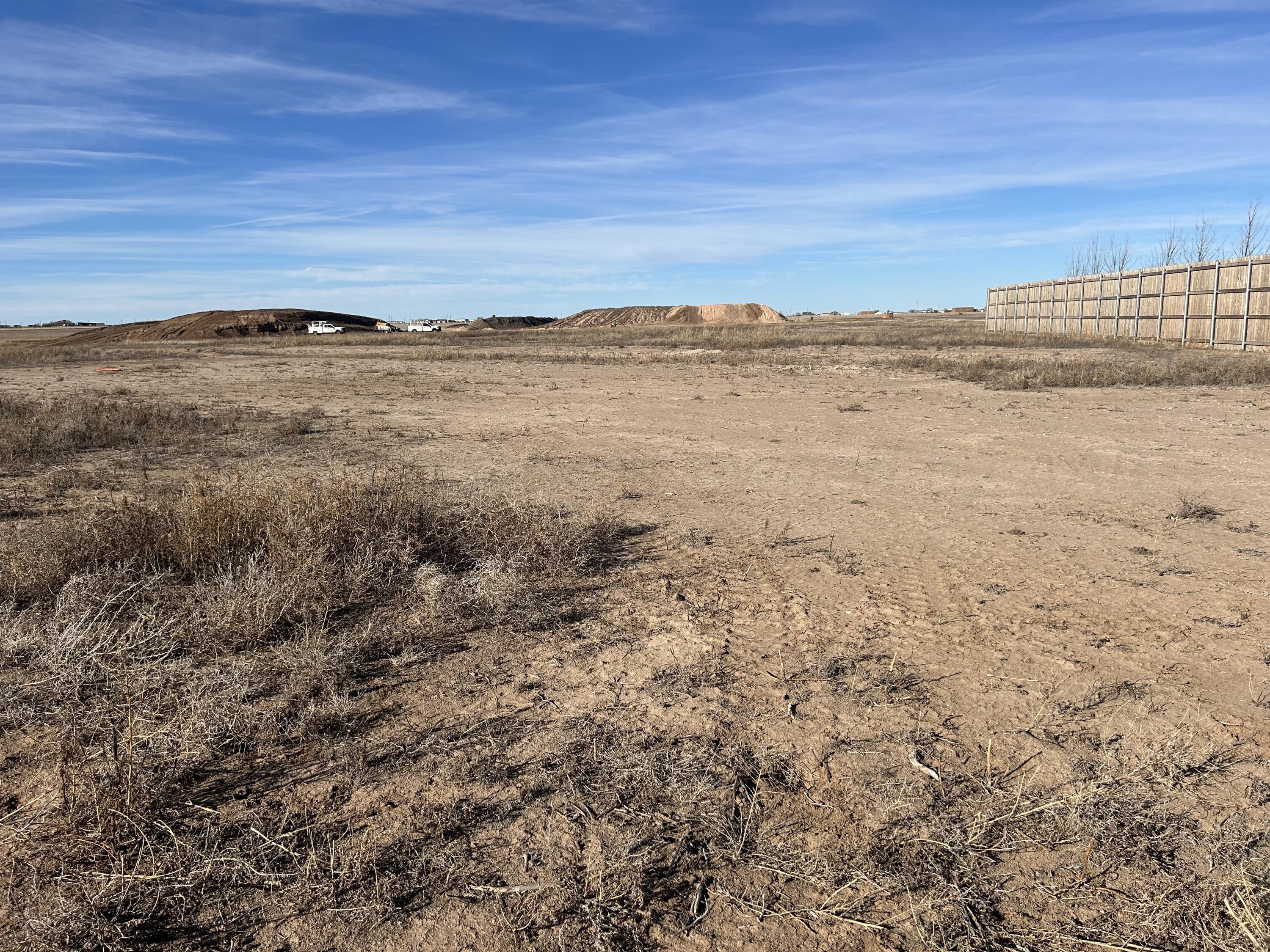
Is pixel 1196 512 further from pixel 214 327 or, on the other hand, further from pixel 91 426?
pixel 214 327

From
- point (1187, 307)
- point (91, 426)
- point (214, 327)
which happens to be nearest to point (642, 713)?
point (91, 426)

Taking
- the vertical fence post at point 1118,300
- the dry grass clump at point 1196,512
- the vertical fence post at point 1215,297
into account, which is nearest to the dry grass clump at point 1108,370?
the vertical fence post at point 1215,297

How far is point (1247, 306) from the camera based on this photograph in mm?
23922

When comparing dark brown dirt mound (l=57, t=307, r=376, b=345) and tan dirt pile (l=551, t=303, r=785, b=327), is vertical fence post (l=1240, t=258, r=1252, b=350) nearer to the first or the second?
tan dirt pile (l=551, t=303, r=785, b=327)

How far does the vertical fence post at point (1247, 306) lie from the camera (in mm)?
23812

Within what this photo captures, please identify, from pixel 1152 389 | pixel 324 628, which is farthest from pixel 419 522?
pixel 1152 389

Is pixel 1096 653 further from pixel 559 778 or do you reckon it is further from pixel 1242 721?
pixel 559 778

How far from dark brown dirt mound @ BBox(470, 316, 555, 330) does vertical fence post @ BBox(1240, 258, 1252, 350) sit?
65116 mm

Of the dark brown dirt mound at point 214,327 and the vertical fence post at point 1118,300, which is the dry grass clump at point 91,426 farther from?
the dark brown dirt mound at point 214,327

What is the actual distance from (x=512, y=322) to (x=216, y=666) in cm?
8695

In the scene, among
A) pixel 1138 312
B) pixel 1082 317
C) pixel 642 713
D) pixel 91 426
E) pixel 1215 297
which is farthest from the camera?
pixel 1082 317

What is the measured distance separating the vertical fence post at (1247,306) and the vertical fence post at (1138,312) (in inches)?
232

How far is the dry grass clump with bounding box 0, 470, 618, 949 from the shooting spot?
2.46m

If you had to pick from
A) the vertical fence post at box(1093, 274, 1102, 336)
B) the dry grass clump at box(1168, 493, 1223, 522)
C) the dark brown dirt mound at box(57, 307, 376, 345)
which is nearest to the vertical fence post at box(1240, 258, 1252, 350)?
the vertical fence post at box(1093, 274, 1102, 336)
